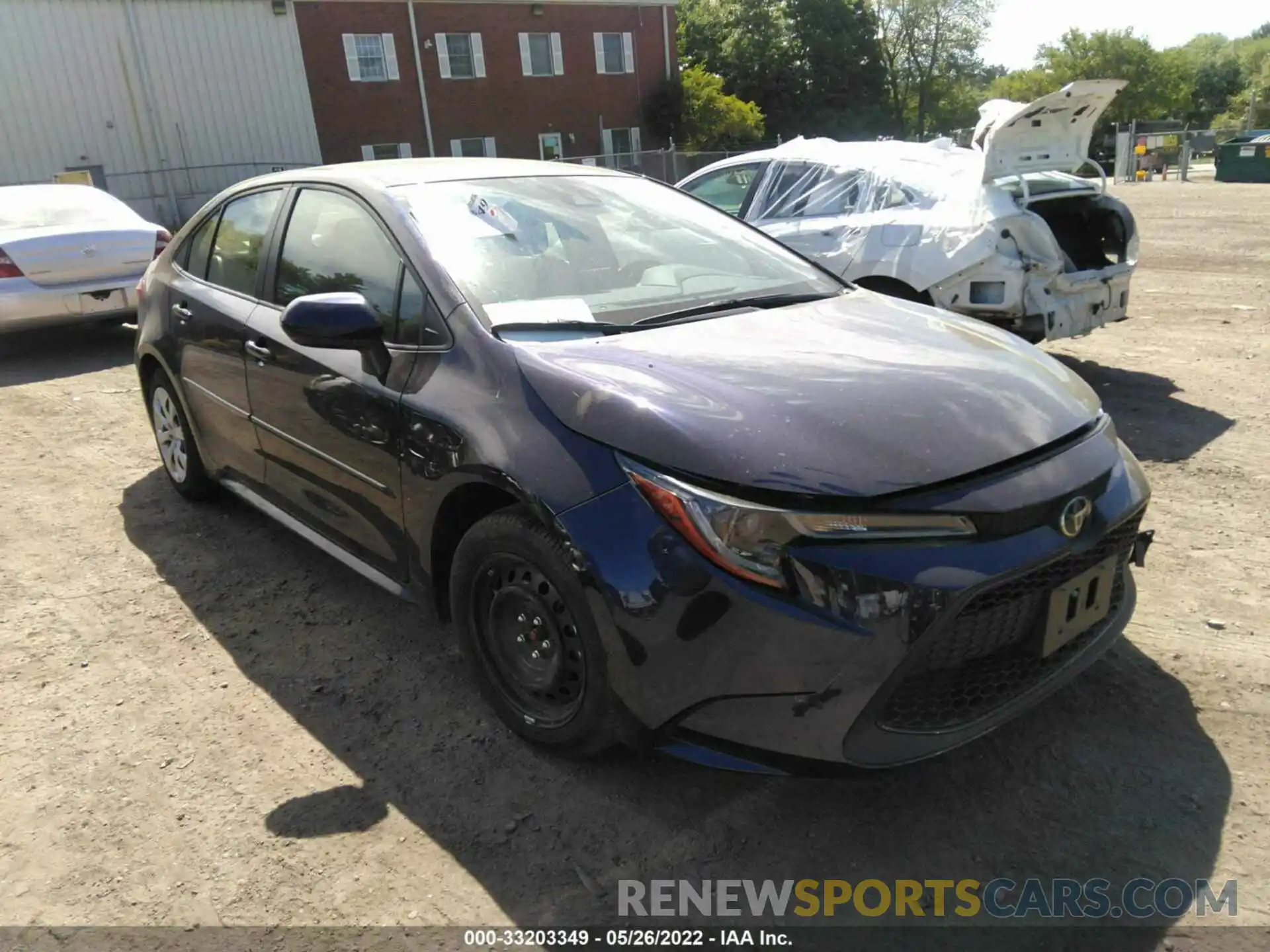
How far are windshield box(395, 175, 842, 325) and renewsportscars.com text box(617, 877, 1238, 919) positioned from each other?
158 centimetres

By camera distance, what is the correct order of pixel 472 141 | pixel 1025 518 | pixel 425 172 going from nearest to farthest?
pixel 1025 518 → pixel 425 172 → pixel 472 141

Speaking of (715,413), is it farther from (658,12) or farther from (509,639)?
(658,12)

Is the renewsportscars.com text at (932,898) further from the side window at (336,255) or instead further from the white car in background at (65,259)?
the white car in background at (65,259)

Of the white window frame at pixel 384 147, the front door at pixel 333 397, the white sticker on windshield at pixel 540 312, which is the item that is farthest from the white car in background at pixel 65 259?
the white window frame at pixel 384 147

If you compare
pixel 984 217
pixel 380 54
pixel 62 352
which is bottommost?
pixel 62 352

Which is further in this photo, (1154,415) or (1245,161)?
(1245,161)

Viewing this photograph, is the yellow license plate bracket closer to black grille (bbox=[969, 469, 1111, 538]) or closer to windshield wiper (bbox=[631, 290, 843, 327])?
black grille (bbox=[969, 469, 1111, 538])

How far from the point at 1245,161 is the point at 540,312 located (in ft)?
96.0

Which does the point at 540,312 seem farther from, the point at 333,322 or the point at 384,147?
the point at 384,147

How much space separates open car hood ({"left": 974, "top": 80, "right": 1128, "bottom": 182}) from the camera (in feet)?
18.9

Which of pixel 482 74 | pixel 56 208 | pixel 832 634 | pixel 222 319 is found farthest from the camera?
pixel 482 74

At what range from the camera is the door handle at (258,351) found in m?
3.47

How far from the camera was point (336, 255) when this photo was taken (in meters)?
3.30

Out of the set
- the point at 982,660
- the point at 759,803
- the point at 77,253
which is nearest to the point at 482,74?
the point at 77,253
